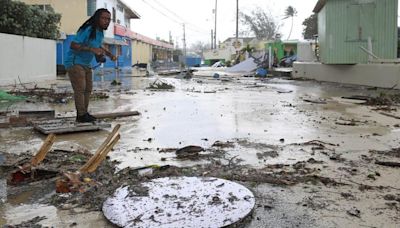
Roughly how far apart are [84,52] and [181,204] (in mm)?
4168

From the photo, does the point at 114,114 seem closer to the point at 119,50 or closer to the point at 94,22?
the point at 94,22

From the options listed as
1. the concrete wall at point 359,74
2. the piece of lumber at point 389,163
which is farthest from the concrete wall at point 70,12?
the piece of lumber at point 389,163

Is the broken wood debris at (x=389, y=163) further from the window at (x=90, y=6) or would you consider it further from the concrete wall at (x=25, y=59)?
the window at (x=90, y=6)

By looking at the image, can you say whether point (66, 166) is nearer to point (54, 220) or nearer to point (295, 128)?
point (54, 220)

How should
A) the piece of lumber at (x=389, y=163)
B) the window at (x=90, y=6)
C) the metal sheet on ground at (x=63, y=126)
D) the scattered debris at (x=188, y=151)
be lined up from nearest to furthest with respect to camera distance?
the piece of lumber at (x=389, y=163) → the scattered debris at (x=188, y=151) → the metal sheet on ground at (x=63, y=126) → the window at (x=90, y=6)

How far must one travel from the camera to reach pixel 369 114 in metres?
8.40

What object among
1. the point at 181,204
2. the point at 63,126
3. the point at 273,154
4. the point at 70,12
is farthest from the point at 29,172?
the point at 70,12

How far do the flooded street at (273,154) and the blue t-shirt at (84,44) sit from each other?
3.58 ft

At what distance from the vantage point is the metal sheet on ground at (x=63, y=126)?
5.89m

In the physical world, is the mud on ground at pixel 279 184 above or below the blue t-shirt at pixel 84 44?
below

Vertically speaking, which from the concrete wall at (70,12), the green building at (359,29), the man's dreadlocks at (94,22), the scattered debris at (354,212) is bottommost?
the scattered debris at (354,212)

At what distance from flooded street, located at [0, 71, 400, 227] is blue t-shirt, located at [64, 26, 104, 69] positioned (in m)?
1.09

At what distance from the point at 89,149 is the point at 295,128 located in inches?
119

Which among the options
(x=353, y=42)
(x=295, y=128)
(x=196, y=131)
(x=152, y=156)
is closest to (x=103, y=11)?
(x=196, y=131)
